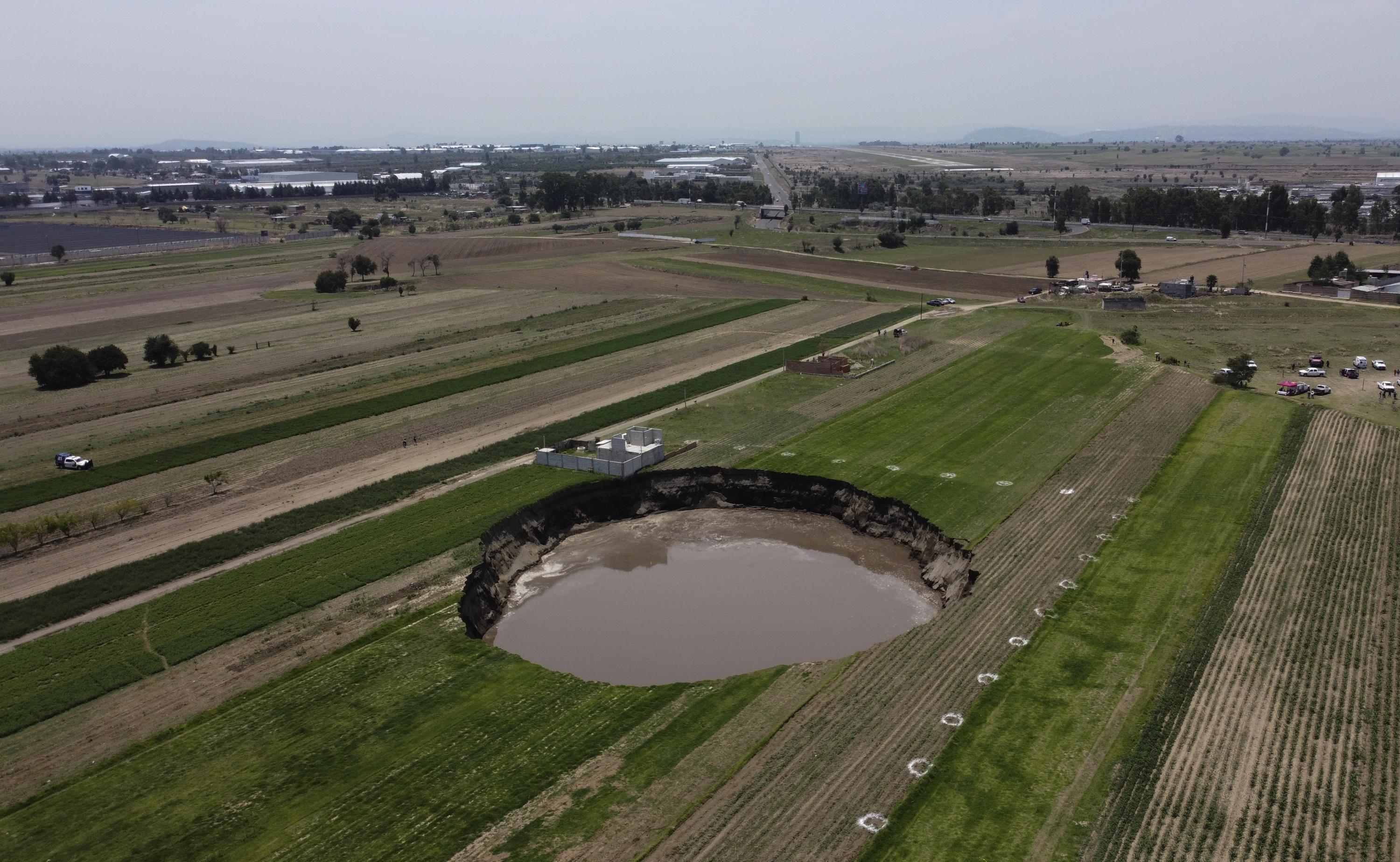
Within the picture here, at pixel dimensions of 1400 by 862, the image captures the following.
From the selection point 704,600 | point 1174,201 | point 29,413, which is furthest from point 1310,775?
point 1174,201

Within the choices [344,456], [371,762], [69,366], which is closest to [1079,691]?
[371,762]

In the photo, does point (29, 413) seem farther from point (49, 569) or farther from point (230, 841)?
point (230, 841)

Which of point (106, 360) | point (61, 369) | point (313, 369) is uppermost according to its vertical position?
point (106, 360)

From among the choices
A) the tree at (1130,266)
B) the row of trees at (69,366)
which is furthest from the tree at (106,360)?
the tree at (1130,266)

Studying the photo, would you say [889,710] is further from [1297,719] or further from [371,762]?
[371,762]

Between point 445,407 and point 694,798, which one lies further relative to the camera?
point 445,407

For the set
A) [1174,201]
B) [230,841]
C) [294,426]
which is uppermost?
[1174,201]
